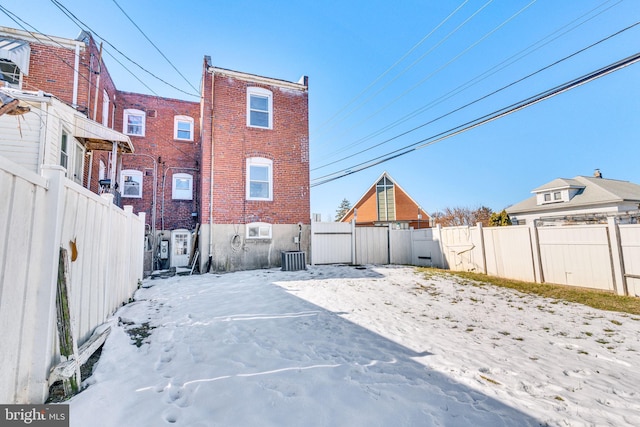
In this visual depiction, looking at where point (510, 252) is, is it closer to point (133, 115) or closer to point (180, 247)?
point (180, 247)

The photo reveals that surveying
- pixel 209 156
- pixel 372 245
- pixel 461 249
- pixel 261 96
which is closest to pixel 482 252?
pixel 461 249

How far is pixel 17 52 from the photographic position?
→ 8445mm

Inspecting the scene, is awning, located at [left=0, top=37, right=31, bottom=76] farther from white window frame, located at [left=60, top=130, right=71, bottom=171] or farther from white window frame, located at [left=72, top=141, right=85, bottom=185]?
→ white window frame, located at [left=60, top=130, right=71, bottom=171]

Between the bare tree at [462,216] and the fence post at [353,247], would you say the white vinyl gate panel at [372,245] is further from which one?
the bare tree at [462,216]

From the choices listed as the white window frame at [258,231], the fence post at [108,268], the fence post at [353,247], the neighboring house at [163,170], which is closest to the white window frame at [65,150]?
the fence post at [108,268]

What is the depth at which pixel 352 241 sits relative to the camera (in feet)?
43.7

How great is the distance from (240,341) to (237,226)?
7.72 m

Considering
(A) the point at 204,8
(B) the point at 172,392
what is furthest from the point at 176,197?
(B) the point at 172,392

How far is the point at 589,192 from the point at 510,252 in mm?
15008

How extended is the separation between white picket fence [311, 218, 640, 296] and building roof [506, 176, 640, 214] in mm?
13020

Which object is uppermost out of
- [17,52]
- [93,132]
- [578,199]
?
[17,52]

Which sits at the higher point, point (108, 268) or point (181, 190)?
point (181, 190)

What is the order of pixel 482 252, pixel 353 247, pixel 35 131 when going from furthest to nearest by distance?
pixel 353 247, pixel 482 252, pixel 35 131

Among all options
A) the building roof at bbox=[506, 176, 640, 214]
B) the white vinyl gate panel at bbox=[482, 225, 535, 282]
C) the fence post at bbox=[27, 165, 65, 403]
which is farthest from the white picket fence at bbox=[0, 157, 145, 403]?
the building roof at bbox=[506, 176, 640, 214]
